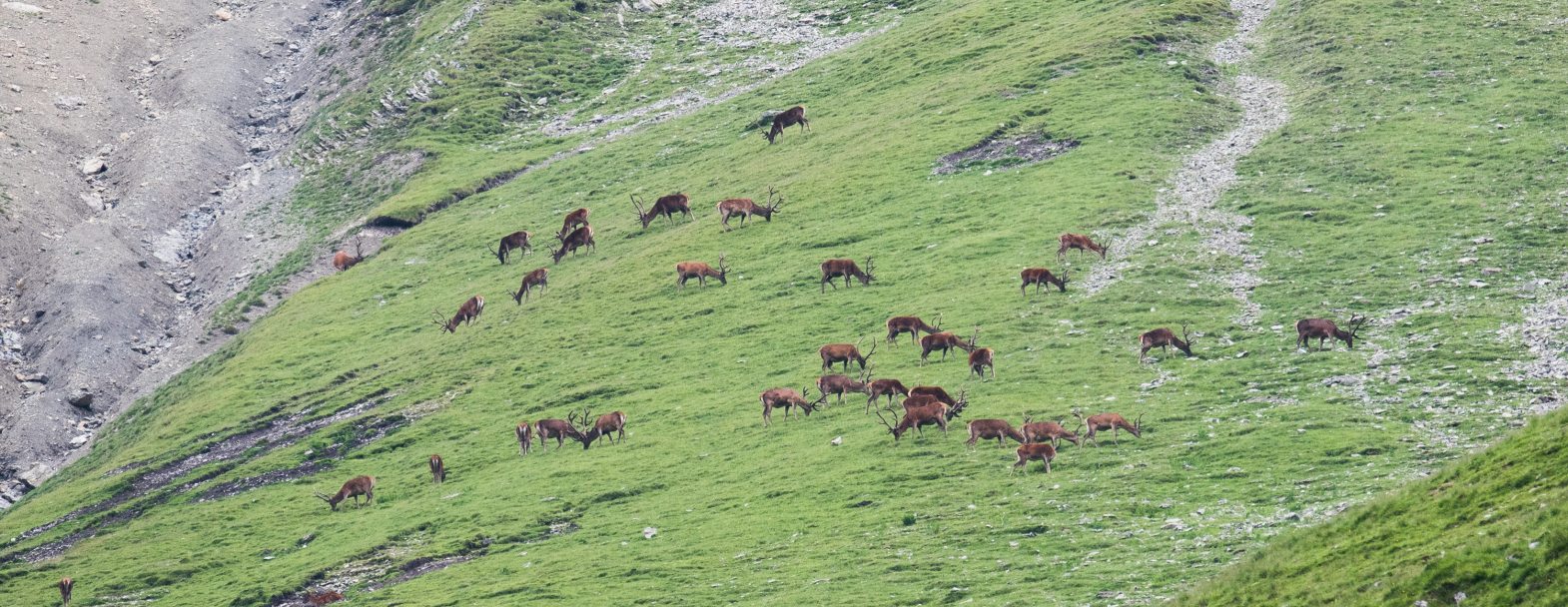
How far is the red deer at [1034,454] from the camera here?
31391mm

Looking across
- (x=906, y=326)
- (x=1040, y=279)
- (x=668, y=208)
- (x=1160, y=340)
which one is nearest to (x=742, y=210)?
(x=668, y=208)

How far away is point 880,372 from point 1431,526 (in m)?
21.0

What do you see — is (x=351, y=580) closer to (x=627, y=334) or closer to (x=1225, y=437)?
(x=627, y=334)

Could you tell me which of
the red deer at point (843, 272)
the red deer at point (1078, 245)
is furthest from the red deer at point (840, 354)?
the red deer at point (1078, 245)

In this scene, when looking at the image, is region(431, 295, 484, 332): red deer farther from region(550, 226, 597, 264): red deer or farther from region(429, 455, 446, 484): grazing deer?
region(429, 455, 446, 484): grazing deer

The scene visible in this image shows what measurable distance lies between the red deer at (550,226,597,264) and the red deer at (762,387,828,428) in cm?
2259

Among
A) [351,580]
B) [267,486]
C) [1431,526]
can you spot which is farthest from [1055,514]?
[267,486]

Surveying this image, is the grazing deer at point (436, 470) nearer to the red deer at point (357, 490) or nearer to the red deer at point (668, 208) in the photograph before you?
the red deer at point (357, 490)

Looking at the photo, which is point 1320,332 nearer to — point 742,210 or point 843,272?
point 843,272

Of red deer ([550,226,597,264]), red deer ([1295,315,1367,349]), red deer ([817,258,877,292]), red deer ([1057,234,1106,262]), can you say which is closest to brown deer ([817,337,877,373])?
red deer ([817,258,877,292])

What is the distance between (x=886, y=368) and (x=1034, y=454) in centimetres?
957

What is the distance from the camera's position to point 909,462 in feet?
111

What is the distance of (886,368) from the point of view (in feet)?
133

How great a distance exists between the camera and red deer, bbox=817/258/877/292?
161 ft
